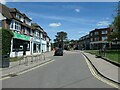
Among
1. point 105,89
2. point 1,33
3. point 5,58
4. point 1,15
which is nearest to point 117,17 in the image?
point 1,15

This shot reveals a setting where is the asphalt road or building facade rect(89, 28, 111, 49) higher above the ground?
building facade rect(89, 28, 111, 49)

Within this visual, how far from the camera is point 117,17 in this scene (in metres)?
59.0

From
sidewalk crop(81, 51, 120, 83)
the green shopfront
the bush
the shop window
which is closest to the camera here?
sidewalk crop(81, 51, 120, 83)

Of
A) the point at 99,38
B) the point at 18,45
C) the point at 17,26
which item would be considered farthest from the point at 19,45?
the point at 99,38

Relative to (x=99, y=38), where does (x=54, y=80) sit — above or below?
below

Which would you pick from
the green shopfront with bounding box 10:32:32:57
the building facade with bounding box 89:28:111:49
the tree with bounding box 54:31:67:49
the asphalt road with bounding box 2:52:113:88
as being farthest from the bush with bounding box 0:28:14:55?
the tree with bounding box 54:31:67:49

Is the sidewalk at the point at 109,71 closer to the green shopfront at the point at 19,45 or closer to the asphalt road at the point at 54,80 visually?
the asphalt road at the point at 54,80

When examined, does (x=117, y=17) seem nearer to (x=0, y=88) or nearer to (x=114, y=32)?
(x=114, y=32)

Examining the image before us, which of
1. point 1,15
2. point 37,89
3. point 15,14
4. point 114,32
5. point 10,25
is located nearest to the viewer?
point 37,89

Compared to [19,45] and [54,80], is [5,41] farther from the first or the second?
[19,45]

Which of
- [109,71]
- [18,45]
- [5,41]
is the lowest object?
[109,71]

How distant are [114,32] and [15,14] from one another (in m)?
26.7

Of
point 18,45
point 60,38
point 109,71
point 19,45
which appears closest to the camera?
point 109,71

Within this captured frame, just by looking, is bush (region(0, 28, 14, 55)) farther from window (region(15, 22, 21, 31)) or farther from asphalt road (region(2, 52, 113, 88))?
window (region(15, 22, 21, 31))
